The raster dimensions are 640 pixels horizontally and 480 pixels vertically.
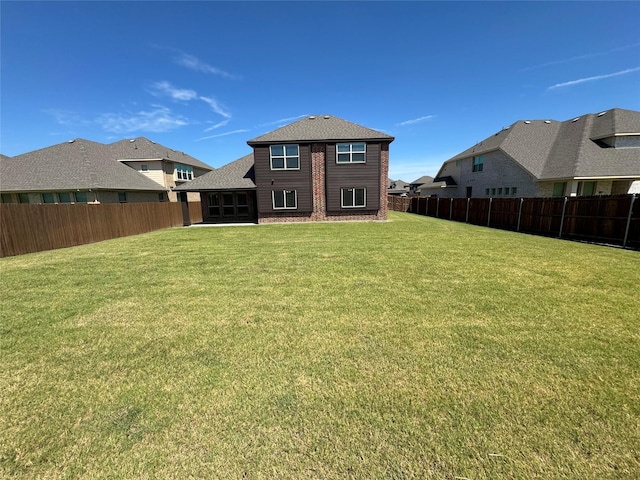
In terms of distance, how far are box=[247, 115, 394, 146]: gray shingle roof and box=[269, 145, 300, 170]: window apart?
563mm

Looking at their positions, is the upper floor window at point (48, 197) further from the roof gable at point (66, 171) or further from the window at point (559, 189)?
the window at point (559, 189)

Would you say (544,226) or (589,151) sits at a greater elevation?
(589,151)

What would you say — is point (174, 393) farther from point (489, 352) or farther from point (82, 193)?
point (82, 193)

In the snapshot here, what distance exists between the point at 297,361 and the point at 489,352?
236cm

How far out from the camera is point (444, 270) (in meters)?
6.98

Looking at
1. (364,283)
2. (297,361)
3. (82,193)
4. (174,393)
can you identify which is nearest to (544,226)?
(364,283)

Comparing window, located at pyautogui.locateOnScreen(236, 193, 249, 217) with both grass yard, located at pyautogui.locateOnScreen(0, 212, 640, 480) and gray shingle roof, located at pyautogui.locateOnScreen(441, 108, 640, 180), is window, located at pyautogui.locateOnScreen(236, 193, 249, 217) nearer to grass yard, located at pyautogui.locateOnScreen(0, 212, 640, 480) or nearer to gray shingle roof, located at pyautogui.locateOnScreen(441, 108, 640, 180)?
grass yard, located at pyautogui.locateOnScreen(0, 212, 640, 480)

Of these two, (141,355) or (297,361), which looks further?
(141,355)

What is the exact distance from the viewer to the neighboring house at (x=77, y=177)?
22.2m

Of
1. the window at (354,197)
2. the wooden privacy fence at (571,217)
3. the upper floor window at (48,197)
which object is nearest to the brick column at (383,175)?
the window at (354,197)

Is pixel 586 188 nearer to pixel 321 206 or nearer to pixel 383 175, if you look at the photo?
pixel 383 175

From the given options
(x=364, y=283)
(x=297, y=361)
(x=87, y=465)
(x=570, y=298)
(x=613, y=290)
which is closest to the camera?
(x=87, y=465)

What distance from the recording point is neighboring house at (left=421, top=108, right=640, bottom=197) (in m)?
19.9

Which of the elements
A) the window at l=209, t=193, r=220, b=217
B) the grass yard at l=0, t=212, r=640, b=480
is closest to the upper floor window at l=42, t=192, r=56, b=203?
the window at l=209, t=193, r=220, b=217
